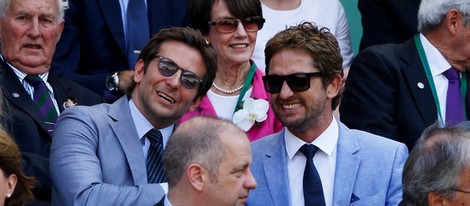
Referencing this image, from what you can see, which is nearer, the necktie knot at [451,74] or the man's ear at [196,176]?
the man's ear at [196,176]

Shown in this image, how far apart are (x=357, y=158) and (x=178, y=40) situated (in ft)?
3.48

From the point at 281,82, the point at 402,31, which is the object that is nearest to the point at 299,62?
the point at 281,82

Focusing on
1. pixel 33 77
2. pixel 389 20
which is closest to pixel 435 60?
pixel 389 20

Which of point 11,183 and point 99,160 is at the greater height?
point 11,183

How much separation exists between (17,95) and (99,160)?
83 cm

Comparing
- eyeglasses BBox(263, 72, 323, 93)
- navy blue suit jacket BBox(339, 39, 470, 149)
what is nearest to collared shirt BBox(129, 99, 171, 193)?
eyeglasses BBox(263, 72, 323, 93)

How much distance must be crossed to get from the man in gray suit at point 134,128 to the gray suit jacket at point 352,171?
48 centimetres

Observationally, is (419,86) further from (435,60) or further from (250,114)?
(250,114)

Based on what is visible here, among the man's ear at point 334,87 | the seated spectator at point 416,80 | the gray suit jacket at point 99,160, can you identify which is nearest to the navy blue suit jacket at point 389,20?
the seated spectator at point 416,80

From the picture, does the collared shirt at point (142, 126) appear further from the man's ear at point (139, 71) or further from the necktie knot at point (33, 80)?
the necktie knot at point (33, 80)

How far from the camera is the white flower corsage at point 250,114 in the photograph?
695cm

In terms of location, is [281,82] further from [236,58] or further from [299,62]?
[236,58]

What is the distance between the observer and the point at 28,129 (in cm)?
654

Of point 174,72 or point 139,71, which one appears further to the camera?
point 139,71
